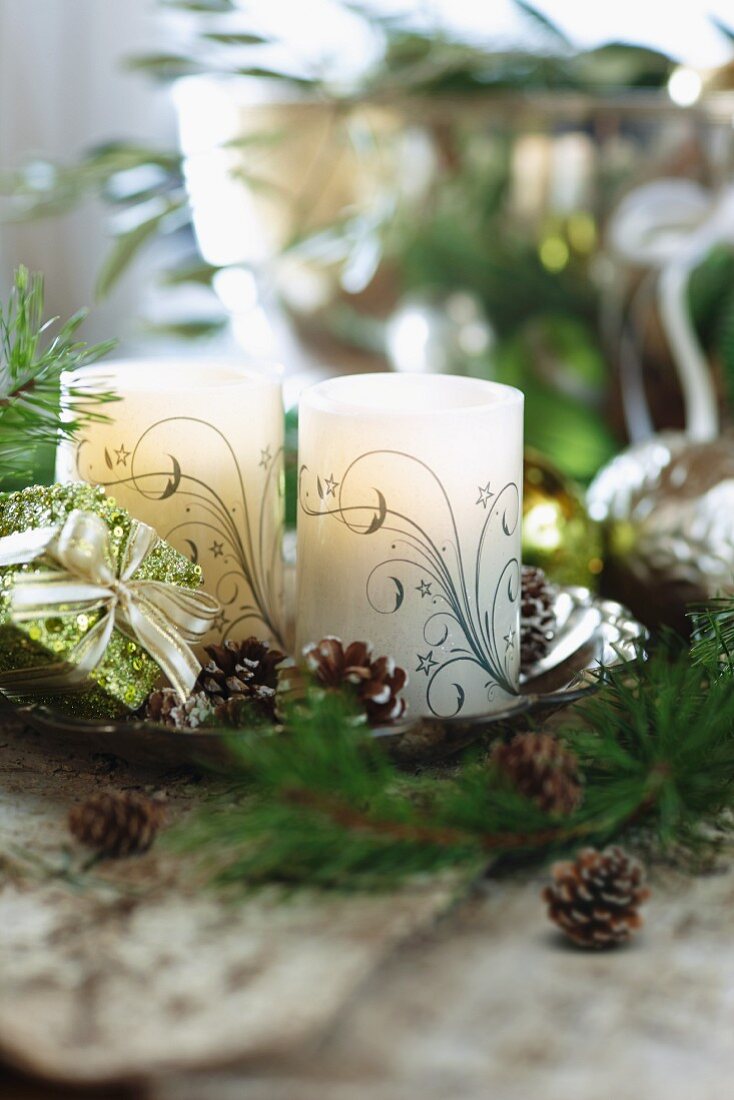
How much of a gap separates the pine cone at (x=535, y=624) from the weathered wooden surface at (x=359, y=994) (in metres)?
0.16

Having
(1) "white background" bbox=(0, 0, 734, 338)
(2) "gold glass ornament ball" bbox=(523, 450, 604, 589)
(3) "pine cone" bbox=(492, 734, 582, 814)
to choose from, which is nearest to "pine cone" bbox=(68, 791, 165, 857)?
(3) "pine cone" bbox=(492, 734, 582, 814)

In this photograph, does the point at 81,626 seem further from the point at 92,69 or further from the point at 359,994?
the point at 92,69

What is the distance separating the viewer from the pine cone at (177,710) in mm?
409

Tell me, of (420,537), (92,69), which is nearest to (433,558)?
(420,537)

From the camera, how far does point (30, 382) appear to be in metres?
0.44

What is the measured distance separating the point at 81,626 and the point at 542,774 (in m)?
0.16

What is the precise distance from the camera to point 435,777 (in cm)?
42

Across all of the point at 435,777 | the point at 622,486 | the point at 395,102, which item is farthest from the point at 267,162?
the point at 435,777

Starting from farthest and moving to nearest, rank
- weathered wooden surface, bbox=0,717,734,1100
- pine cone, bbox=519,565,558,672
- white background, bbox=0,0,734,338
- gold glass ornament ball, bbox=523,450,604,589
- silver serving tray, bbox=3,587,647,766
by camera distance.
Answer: white background, bbox=0,0,734,338, gold glass ornament ball, bbox=523,450,604,589, pine cone, bbox=519,565,558,672, silver serving tray, bbox=3,587,647,766, weathered wooden surface, bbox=0,717,734,1100

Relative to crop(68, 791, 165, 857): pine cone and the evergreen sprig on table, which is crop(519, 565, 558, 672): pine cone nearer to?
the evergreen sprig on table

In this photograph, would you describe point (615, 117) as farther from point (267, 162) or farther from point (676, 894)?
point (676, 894)

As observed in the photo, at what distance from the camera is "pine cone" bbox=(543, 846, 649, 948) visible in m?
0.33

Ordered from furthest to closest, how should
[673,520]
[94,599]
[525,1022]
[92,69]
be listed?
[92,69] → [673,520] → [94,599] → [525,1022]

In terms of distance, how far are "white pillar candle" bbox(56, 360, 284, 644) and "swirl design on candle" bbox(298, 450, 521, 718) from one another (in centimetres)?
5
